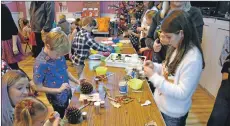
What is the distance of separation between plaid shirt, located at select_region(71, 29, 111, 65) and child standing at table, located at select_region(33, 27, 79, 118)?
0.78 meters

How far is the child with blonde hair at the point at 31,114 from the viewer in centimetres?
105

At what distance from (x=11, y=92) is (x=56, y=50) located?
0.48 metres

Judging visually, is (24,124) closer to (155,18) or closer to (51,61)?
(51,61)

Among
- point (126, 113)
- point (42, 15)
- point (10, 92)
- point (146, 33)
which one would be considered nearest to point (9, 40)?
point (42, 15)

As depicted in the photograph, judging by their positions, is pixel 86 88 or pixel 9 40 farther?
pixel 9 40

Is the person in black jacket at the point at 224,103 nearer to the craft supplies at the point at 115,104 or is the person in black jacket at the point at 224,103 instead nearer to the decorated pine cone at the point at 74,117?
the craft supplies at the point at 115,104

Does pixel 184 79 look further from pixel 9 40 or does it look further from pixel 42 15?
pixel 42 15

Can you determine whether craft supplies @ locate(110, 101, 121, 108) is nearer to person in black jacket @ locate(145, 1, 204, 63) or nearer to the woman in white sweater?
the woman in white sweater

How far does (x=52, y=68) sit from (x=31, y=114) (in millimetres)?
576

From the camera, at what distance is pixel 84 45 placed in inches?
97.5

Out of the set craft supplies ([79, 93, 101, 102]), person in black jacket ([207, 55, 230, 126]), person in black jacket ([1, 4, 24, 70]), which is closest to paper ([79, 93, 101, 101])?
craft supplies ([79, 93, 101, 102])

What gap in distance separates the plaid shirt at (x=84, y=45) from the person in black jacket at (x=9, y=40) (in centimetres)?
76

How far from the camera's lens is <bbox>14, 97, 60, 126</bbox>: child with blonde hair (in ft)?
3.44

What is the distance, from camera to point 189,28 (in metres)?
1.18
